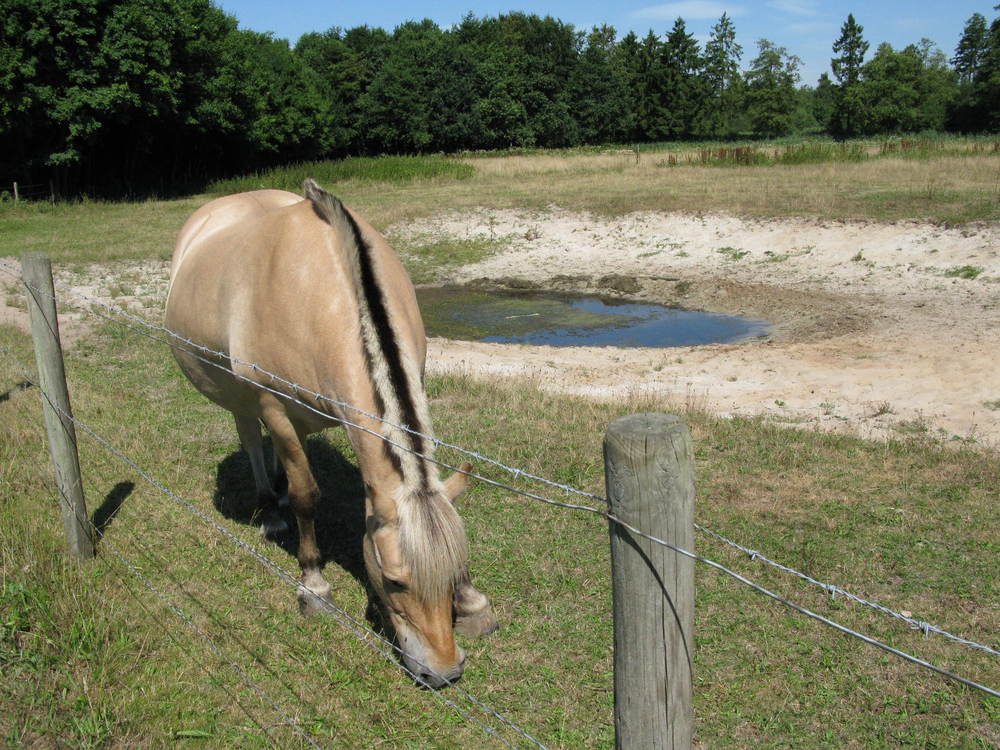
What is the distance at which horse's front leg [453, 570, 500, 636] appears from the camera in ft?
12.1

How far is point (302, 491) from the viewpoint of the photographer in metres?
4.23

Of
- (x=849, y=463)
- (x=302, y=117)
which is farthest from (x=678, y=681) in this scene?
(x=302, y=117)

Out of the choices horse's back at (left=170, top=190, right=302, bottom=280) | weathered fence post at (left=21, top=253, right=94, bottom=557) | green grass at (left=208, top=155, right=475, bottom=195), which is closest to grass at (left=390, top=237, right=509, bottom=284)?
green grass at (left=208, top=155, right=475, bottom=195)

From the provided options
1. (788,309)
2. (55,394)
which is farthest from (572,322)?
(55,394)

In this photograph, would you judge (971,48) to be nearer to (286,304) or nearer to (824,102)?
(824,102)

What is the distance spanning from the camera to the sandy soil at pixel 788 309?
25.3 ft

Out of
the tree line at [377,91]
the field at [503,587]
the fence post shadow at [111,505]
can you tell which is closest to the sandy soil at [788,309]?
the field at [503,587]

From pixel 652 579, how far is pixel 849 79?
89.0 m

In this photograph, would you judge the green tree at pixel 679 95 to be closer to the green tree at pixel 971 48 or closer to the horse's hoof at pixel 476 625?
the green tree at pixel 971 48

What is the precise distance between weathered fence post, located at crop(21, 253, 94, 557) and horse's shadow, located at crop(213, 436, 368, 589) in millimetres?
Result: 1185

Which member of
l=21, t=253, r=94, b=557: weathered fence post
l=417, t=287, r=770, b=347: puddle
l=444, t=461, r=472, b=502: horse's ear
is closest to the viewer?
l=444, t=461, r=472, b=502: horse's ear

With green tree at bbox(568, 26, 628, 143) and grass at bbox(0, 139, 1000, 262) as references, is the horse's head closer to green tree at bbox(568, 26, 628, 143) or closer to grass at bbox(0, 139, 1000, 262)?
grass at bbox(0, 139, 1000, 262)

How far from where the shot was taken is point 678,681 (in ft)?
5.55

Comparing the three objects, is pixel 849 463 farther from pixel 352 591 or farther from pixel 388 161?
pixel 388 161
